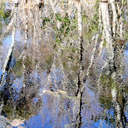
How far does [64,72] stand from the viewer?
4.28 m

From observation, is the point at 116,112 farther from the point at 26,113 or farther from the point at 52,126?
the point at 26,113

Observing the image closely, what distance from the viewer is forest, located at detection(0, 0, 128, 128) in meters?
2.92

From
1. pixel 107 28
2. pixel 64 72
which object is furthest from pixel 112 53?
pixel 64 72

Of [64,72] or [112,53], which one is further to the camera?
[64,72]

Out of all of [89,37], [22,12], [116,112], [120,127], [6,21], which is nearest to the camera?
[120,127]

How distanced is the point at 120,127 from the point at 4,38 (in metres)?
4.81

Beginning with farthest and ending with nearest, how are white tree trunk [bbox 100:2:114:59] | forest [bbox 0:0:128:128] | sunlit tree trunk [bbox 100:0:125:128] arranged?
white tree trunk [bbox 100:2:114:59], forest [bbox 0:0:128:128], sunlit tree trunk [bbox 100:0:125:128]

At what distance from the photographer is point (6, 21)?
8211 millimetres

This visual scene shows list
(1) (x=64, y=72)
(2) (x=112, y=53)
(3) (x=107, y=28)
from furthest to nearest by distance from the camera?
1. (1) (x=64, y=72)
2. (3) (x=107, y=28)
3. (2) (x=112, y=53)

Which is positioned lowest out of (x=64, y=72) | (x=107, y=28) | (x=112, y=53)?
(x=64, y=72)

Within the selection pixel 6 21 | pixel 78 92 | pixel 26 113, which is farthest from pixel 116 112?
pixel 6 21

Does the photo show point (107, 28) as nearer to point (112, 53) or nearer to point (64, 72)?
point (112, 53)

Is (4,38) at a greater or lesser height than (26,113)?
greater

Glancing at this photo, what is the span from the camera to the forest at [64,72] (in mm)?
2924
